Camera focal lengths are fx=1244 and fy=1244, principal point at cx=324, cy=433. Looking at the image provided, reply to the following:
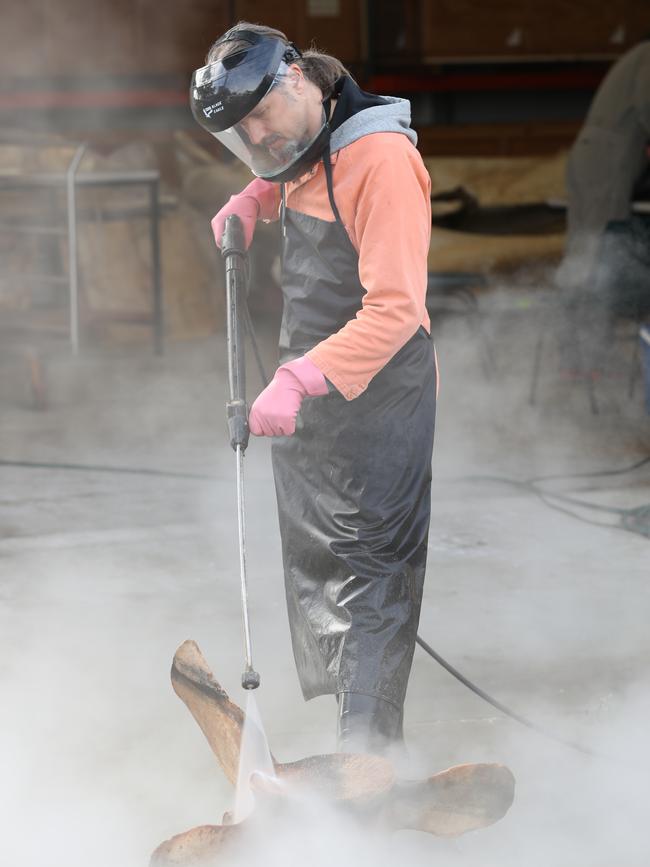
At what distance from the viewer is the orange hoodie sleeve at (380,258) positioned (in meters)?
1.81

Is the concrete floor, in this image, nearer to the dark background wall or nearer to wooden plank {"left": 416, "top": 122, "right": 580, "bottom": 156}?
the dark background wall

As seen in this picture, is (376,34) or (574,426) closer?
(574,426)

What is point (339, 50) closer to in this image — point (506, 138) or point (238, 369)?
point (506, 138)

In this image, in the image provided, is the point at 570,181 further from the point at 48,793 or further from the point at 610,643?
the point at 48,793

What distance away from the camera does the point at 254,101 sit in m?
Result: 1.85

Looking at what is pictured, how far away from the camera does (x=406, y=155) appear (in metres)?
1.86

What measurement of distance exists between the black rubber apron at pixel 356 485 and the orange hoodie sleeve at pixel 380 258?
12 cm

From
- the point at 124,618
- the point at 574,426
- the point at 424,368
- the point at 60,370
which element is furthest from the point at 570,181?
the point at 424,368

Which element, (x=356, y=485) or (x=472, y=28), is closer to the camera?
(x=356, y=485)

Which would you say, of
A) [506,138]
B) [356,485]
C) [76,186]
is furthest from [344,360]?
[506,138]

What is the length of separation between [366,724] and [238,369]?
24.1 inches

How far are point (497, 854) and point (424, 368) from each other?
83cm

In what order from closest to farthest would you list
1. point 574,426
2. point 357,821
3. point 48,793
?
point 357,821
point 48,793
point 574,426

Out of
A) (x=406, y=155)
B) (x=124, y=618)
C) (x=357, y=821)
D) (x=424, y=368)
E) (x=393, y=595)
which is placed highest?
(x=406, y=155)
